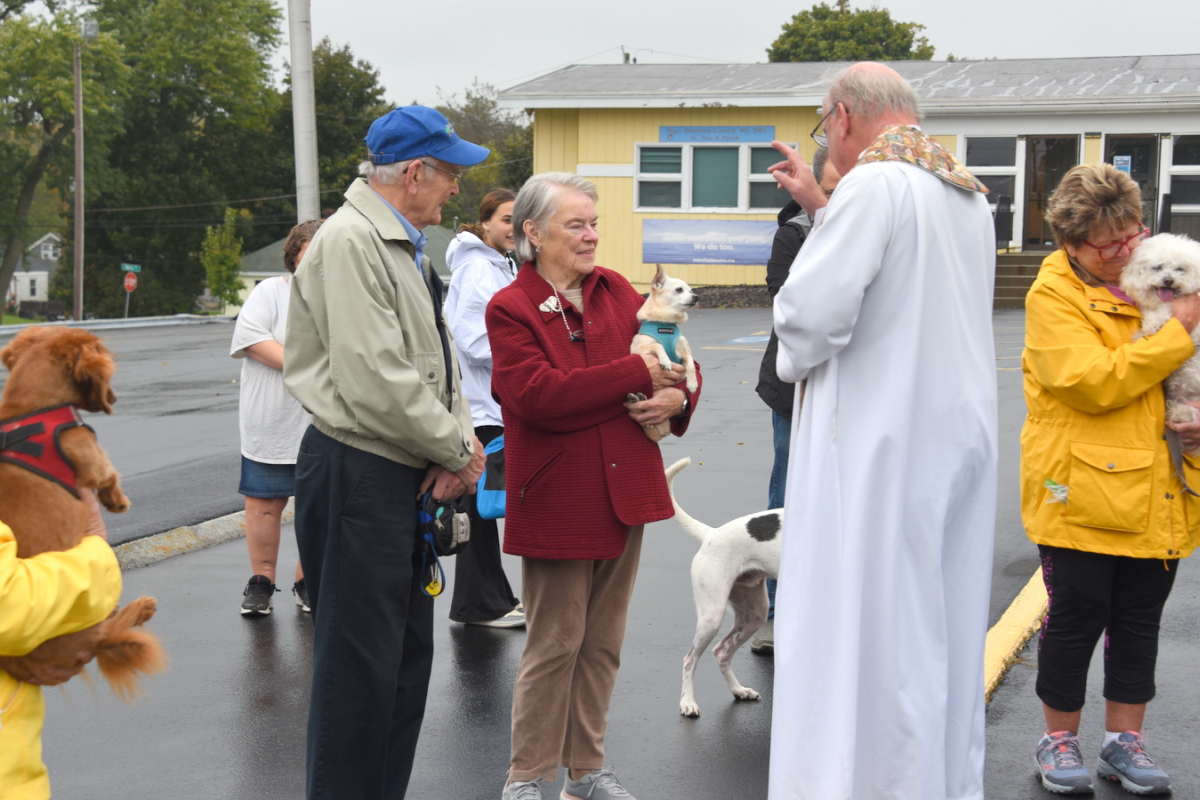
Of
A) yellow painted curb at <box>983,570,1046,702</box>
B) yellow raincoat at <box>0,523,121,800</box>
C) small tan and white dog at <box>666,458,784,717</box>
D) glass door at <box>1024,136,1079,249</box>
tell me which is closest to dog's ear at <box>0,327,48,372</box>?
yellow raincoat at <box>0,523,121,800</box>

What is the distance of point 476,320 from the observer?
5.46 m

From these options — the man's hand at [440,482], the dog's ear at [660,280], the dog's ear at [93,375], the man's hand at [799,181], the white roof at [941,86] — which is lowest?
the man's hand at [440,482]

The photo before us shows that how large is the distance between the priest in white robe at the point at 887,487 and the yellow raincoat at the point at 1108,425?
81 centimetres

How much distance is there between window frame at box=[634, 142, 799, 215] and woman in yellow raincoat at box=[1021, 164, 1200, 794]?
22.4 metres

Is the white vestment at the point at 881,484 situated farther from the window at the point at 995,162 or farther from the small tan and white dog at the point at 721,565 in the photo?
the window at the point at 995,162

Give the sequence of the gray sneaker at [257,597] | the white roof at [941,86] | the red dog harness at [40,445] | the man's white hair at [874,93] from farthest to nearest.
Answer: the white roof at [941,86] → the gray sneaker at [257,597] → the man's white hair at [874,93] → the red dog harness at [40,445]

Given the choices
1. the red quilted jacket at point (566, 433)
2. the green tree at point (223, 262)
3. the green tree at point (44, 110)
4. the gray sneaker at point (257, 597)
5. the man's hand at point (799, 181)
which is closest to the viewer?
the man's hand at point (799, 181)

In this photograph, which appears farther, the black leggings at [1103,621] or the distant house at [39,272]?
the distant house at [39,272]

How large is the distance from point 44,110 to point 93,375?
60350 mm

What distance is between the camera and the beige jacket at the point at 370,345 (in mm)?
3033

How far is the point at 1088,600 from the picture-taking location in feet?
12.4

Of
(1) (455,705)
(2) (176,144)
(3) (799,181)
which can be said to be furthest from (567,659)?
(2) (176,144)

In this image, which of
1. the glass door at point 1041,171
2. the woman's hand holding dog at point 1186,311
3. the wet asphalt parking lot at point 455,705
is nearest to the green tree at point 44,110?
the glass door at point 1041,171

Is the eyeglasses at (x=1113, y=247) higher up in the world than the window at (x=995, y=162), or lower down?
lower down
